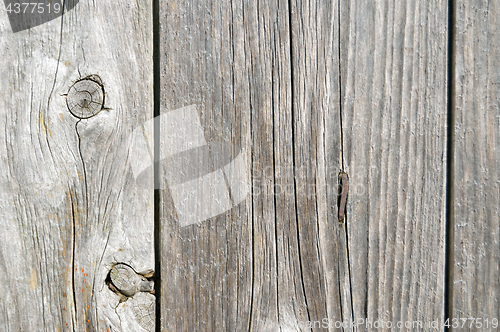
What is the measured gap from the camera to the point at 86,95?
3.23 ft

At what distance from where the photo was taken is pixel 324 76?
3.14 ft

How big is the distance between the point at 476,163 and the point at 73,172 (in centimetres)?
112

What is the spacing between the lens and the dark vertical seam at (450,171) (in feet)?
3.09

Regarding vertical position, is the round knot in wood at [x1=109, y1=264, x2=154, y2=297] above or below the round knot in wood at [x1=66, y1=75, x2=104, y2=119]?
below

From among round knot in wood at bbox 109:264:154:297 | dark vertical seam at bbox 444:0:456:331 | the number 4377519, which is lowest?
round knot in wood at bbox 109:264:154:297

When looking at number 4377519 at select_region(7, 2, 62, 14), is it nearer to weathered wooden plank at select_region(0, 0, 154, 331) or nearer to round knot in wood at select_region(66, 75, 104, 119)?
weathered wooden plank at select_region(0, 0, 154, 331)

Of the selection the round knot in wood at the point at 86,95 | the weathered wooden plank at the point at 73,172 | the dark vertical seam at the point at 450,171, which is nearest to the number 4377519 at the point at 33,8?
the weathered wooden plank at the point at 73,172

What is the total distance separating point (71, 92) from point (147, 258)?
52 centimetres

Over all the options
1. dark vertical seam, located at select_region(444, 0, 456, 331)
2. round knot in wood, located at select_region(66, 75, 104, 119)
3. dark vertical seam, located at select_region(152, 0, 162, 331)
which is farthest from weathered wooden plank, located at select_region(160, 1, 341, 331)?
dark vertical seam, located at select_region(444, 0, 456, 331)

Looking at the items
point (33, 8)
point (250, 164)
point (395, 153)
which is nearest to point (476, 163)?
point (395, 153)

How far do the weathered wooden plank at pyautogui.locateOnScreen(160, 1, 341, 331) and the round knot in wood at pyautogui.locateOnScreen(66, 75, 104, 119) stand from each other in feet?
0.61

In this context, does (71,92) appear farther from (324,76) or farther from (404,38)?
(404,38)

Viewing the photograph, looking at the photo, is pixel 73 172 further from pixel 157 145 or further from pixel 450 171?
pixel 450 171

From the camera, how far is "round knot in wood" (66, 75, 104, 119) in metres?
0.98
